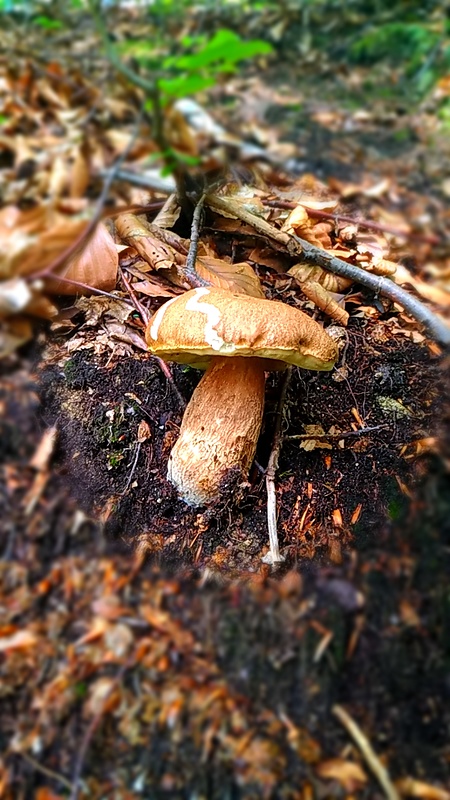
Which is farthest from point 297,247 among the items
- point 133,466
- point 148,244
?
point 133,466

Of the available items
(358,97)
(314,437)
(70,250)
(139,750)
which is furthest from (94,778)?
(314,437)

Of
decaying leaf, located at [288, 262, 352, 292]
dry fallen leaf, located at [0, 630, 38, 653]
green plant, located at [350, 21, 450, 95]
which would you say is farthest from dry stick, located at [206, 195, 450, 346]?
dry fallen leaf, located at [0, 630, 38, 653]

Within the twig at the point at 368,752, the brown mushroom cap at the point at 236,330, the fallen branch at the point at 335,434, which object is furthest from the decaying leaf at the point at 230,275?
the twig at the point at 368,752

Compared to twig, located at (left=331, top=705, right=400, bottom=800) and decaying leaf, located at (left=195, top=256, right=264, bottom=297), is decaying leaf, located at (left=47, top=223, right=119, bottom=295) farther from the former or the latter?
twig, located at (left=331, top=705, right=400, bottom=800)

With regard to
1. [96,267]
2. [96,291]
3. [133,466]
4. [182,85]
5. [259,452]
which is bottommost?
[133,466]

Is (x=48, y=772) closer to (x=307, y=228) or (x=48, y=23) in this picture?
(x=48, y=23)

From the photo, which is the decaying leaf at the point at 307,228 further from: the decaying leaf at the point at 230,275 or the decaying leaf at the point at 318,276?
the decaying leaf at the point at 230,275

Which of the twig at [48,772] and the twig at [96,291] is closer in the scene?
the twig at [48,772]
